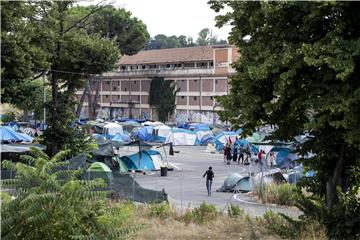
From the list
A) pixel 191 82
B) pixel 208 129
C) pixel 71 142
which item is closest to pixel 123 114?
pixel 191 82

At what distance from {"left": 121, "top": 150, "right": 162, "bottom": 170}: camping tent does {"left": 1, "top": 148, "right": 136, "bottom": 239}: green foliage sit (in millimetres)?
26283

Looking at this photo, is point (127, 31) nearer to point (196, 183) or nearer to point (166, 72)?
point (166, 72)

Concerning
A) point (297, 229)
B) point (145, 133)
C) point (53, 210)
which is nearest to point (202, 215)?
point (297, 229)

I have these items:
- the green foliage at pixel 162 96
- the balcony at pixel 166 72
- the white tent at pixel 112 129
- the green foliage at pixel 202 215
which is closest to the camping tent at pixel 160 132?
the white tent at pixel 112 129

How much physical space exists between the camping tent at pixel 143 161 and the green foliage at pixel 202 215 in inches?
741

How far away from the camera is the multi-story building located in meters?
69.2

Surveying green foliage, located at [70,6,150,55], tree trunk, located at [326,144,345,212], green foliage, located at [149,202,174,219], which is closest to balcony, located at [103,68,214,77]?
green foliage, located at [70,6,150,55]

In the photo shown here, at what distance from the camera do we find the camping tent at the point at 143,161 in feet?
111

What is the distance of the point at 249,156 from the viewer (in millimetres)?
40312

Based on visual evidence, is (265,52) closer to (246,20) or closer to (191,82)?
(246,20)

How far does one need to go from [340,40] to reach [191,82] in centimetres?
6399

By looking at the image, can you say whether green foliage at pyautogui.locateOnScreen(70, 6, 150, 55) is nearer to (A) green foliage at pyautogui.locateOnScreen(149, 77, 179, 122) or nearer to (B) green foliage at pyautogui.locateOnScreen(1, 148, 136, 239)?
(A) green foliage at pyautogui.locateOnScreen(149, 77, 179, 122)

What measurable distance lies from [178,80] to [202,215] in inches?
2434

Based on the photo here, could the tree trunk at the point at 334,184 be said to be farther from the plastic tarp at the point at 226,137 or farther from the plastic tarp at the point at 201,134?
the plastic tarp at the point at 201,134
